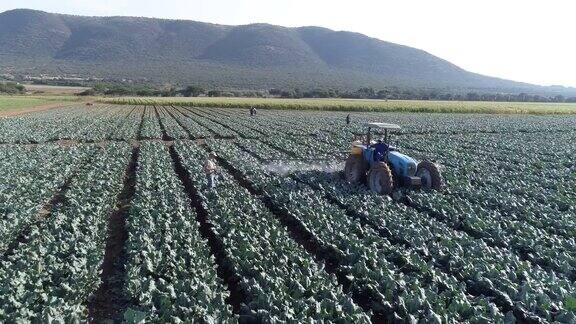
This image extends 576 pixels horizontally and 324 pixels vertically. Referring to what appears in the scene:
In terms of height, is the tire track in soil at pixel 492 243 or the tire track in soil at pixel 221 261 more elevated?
the tire track in soil at pixel 492 243

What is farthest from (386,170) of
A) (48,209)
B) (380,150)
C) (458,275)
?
(48,209)

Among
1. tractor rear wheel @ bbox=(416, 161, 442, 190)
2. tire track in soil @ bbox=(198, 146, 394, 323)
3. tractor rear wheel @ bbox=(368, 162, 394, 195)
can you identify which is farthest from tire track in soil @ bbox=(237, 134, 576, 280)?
tire track in soil @ bbox=(198, 146, 394, 323)

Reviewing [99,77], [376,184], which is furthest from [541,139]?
[99,77]

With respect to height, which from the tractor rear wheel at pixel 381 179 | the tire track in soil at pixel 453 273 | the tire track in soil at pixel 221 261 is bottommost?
the tire track in soil at pixel 221 261

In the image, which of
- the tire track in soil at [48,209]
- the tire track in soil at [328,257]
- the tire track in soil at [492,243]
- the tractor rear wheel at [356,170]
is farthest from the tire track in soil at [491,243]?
the tire track in soil at [48,209]

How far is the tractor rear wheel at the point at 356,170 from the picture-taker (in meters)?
16.4

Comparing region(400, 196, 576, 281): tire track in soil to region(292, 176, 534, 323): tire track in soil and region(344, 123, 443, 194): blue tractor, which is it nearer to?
region(344, 123, 443, 194): blue tractor

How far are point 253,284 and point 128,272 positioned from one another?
215cm

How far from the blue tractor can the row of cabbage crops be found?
0.46 metres

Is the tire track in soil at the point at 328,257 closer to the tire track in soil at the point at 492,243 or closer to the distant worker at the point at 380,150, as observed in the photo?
the tire track in soil at the point at 492,243

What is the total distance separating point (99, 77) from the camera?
151 meters

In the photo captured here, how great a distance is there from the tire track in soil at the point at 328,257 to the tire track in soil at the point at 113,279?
3517 millimetres

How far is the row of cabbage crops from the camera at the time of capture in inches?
284

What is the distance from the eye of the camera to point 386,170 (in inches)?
569
